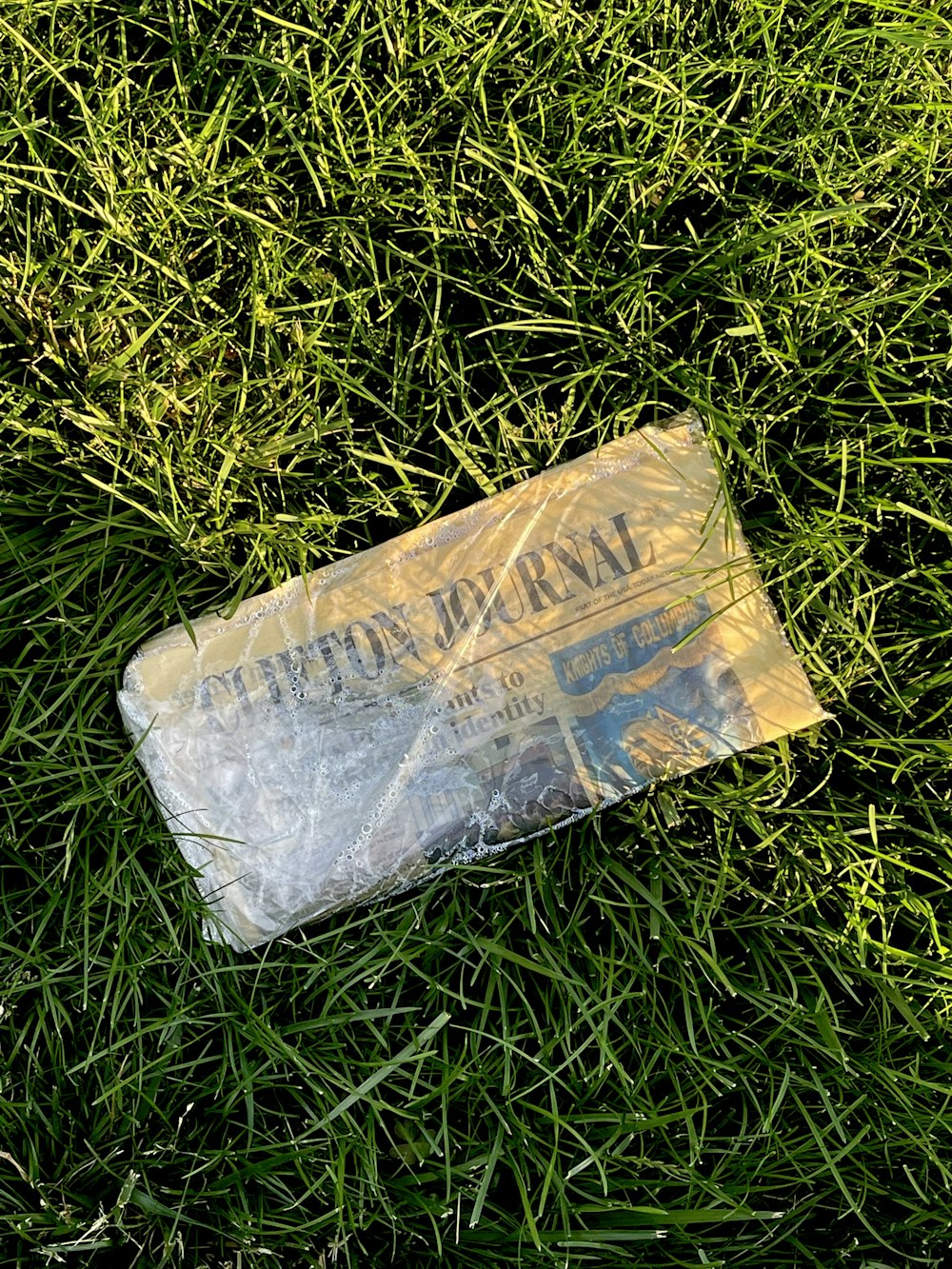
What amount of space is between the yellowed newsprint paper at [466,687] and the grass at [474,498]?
5 centimetres

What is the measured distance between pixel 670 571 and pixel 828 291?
417mm

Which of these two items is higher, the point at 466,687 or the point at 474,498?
the point at 474,498

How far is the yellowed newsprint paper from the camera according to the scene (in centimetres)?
127

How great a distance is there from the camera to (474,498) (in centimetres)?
133

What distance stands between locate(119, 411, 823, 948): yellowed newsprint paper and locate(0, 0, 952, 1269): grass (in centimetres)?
5

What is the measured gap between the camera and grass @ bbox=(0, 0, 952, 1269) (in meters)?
1.23

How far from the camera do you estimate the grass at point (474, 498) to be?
1.23 m

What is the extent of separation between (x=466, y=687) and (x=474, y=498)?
0.27m

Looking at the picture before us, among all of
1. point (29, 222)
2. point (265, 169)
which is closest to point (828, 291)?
point (265, 169)

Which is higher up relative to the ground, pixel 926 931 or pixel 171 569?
pixel 171 569

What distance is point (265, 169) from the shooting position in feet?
4.21

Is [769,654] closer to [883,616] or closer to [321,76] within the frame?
[883,616]

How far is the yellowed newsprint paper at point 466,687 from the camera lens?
1266 millimetres

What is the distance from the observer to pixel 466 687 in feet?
4.20
